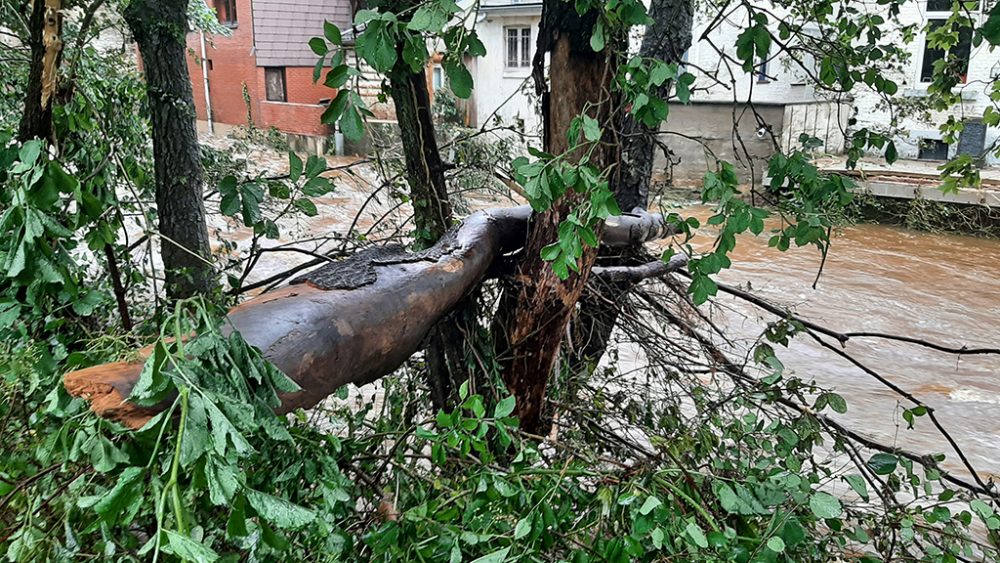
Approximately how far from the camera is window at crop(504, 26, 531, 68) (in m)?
19.5

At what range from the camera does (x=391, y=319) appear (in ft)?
6.03

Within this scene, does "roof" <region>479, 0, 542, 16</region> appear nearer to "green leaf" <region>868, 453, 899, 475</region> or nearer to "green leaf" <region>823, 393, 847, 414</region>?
"green leaf" <region>823, 393, 847, 414</region>

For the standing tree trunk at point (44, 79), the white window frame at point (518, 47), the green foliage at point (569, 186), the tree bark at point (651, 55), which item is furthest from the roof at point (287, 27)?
the green foliage at point (569, 186)

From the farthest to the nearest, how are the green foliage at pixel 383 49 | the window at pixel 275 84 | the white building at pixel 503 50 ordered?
the window at pixel 275 84 < the white building at pixel 503 50 < the green foliage at pixel 383 49

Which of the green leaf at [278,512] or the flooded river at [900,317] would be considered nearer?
the green leaf at [278,512]

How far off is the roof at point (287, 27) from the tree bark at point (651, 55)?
44.9 feet

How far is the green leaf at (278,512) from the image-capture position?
1014mm

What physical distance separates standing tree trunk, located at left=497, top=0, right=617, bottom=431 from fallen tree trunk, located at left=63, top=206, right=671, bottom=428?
16 cm

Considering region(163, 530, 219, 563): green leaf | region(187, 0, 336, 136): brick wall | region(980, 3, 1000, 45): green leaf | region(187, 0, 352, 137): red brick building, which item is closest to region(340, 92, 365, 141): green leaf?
region(163, 530, 219, 563): green leaf

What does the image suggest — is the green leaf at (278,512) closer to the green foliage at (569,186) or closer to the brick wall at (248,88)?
the green foliage at (569,186)

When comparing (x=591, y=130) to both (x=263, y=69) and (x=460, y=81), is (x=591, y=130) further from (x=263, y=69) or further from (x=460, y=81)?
(x=263, y=69)

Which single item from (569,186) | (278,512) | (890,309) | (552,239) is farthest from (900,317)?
(278,512)

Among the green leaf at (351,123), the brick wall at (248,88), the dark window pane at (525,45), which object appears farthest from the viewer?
the brick wall at (248,88)

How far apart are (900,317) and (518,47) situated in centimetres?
1320
